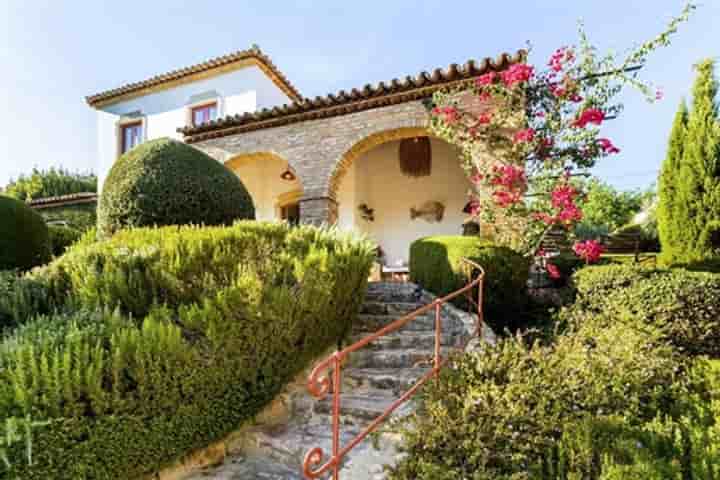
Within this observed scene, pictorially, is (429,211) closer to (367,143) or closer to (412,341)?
(367,143)

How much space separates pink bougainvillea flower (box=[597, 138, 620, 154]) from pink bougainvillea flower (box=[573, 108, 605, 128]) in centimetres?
26

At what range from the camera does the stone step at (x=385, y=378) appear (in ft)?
11.6

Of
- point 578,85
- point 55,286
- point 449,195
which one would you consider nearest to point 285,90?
point 449,195

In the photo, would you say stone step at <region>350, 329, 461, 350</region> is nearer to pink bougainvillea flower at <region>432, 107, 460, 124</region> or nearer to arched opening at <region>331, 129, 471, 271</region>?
pink bougainvillea flower at <region>432, 107, 460, 124</region>

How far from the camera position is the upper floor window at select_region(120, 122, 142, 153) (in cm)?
1291

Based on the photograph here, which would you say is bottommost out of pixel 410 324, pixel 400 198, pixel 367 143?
pixel 410 324

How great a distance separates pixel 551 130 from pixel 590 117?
1.68 feet

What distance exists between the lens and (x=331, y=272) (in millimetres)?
3734

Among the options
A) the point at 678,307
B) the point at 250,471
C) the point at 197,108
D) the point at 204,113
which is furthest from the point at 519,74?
the point at 197,108

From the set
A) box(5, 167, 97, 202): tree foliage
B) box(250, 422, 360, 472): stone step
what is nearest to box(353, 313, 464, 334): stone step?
box(250, 422, 360, 472): stone step

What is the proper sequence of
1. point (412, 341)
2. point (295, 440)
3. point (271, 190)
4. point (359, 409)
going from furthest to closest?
point (271, 190)
point (412, 341)
point (359, 409)
point (295, 440)

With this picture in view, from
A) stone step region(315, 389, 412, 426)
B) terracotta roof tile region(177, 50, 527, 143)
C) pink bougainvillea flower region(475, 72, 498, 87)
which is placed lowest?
stone step region(315, 389, 412, 426)

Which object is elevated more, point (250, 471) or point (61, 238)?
point (61, 238)

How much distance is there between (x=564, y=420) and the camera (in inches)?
99.4
